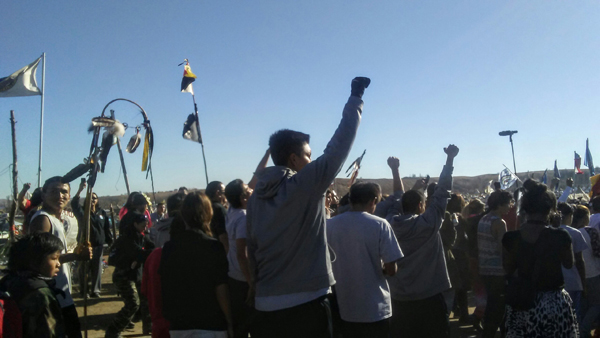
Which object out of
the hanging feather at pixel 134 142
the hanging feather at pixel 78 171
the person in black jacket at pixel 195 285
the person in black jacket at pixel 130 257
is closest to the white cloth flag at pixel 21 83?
the hanging feather at pixel 134 142

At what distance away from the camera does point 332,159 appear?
7.82 feet

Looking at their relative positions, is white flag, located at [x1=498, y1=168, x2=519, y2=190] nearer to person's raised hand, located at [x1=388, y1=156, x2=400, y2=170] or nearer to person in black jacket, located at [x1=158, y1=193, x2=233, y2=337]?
person's raised hand, located at [x1=388, y1=156, x2=400, y2=170]

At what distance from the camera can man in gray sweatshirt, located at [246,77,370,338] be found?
2.42 metres

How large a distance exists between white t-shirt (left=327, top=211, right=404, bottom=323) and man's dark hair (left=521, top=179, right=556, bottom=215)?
49.5 inches

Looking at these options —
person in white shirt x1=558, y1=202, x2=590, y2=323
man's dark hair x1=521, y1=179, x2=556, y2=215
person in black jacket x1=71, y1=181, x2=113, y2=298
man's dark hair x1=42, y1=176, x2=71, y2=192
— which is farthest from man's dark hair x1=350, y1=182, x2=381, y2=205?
person in black jacket x1=71, y1=181, x2=113, y2=298

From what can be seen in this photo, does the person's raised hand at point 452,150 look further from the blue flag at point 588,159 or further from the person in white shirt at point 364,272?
the blue flag at point 588,159

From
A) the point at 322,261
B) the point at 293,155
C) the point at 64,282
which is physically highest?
the point at 293,155

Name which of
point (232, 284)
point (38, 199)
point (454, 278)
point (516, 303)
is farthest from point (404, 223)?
point (38, 199)

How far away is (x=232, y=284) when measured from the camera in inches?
187

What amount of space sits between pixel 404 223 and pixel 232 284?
5.84ft

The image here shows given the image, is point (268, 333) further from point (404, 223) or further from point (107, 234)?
point (107, 234)

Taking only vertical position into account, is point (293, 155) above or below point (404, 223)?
above

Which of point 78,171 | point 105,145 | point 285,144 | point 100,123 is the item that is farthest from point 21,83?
point 285,144

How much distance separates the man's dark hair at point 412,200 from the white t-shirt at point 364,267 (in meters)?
0.94
